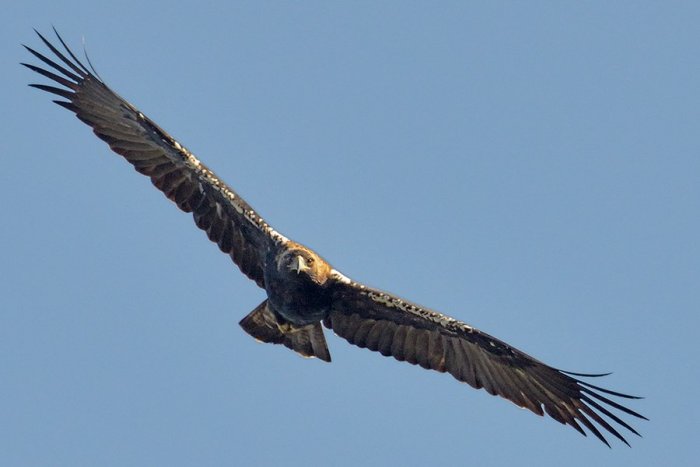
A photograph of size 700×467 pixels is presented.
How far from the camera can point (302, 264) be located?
15.1 m

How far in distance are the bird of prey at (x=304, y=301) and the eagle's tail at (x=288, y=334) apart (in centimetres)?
1

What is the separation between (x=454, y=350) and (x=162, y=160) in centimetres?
472

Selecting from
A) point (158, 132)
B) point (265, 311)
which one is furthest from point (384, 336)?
point (158, 132)

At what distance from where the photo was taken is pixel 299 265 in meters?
15.1

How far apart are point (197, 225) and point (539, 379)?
502cm

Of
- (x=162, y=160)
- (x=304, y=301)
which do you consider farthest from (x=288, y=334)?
(x=162, y=160)

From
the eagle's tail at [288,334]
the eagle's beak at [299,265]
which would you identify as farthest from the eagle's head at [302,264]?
the eagle's tail at [288,334]

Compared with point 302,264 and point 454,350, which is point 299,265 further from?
point 454,350

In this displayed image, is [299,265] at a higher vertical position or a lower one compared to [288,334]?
higher

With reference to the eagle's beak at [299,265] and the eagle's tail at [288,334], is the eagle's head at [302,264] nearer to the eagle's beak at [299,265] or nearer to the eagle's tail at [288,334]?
the eagle's beak at [299,265]

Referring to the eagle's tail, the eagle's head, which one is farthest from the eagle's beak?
the eagle's tail

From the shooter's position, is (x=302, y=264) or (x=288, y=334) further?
(x=288, y=334)

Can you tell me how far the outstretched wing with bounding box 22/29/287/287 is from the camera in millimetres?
16109

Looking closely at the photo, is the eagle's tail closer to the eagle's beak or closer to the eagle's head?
the eagle's head
